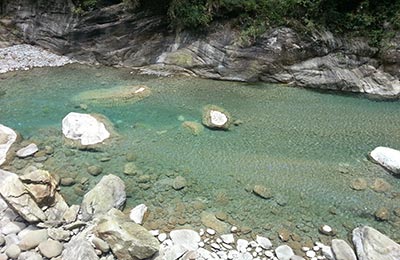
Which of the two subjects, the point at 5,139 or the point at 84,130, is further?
the point at 84,130

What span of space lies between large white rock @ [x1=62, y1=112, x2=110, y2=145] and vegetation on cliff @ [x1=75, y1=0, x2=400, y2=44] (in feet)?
14.1

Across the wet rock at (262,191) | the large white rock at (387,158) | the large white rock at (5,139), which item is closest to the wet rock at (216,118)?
the wet rock at (262,191)

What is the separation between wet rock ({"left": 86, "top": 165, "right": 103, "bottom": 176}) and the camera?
5.47m

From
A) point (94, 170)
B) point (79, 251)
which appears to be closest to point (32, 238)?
point (79, 251)

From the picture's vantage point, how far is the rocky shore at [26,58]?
932cm

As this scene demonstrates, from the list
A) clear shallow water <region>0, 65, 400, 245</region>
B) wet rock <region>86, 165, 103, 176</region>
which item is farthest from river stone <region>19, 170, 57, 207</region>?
wet rock <region>86, 165, 103, 176</region>

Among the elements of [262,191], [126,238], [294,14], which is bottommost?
[126,238]

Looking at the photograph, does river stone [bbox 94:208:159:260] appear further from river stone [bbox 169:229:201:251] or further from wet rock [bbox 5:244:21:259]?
wet rock [bbox 5:244:21:259]

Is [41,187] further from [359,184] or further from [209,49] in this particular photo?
[209,49]

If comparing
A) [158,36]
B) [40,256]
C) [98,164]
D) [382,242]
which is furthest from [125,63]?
[382,242]

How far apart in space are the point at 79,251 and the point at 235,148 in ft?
10.9

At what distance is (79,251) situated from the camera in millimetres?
3957

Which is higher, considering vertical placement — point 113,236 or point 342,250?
point 342,250

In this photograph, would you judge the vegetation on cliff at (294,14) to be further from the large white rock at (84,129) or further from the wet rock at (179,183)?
the wet rock at (179,183)
